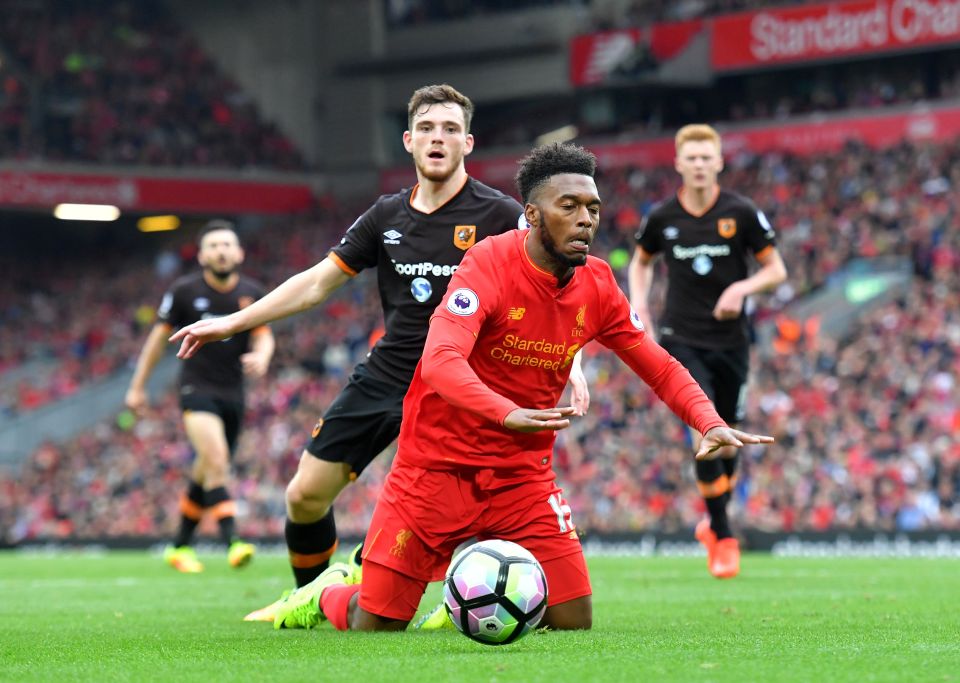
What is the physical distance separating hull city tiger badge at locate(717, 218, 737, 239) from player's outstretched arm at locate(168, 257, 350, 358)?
4138 mm

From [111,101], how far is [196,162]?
7.64ft

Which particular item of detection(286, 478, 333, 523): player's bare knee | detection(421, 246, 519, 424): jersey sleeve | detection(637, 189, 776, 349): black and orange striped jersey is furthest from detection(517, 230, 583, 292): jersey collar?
detection(637, 189, 776, 349): black and orange striped jersey

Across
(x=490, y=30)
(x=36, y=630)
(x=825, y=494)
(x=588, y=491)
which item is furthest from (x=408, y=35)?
(x=36, y=630)

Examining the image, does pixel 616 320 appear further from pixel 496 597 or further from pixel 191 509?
pixel 191 509

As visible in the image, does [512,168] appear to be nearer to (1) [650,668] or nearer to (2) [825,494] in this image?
(2) [825,494]

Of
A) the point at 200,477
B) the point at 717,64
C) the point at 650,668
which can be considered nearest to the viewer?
the point at 650,668

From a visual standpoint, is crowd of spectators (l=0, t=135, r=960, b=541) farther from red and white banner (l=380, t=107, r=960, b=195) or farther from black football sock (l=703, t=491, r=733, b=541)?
black football sock (l=703, t=491, r=733, b=541)

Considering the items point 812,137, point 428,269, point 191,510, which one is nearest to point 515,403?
point 428,269

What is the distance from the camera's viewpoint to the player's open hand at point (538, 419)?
5.69 m

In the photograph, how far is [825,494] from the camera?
19516 mm

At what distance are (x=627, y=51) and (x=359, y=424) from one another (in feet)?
86.2

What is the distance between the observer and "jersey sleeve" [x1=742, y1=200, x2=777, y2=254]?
11.1 metres

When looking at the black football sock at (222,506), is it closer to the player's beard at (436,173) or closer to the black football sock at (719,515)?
the black football sock at (719,515)

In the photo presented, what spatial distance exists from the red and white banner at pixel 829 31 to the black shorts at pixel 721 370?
63.5 ft
